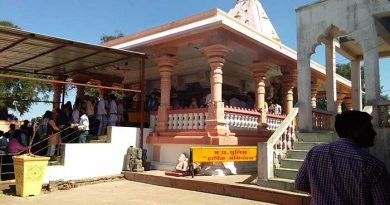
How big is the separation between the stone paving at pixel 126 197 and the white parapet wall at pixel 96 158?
25.7 inches

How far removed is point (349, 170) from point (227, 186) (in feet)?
18.5

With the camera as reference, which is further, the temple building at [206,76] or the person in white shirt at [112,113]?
the person in white shirt at [112,113]

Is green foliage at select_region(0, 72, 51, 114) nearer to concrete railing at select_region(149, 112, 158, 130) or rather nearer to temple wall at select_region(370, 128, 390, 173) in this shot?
concrete railing at select_region(149, 112, 158, 130)

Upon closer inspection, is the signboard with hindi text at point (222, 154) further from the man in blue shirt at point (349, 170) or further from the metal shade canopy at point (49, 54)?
the man in blue shirt at point (349, 170)

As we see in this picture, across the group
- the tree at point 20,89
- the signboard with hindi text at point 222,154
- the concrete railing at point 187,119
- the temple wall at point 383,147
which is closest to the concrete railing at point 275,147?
the signboard with hindi text at point 222,154

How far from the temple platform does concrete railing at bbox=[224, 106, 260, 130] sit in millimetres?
1526

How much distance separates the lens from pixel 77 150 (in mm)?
9422

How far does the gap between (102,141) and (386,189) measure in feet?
30.4

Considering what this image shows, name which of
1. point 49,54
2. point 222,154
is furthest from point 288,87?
point 49,54

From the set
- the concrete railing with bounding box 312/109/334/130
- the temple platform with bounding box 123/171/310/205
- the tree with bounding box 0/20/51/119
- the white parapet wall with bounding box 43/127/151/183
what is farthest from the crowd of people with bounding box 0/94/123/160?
the tree with bounding box 0/20/51/119

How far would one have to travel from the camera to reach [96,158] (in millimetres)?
9852

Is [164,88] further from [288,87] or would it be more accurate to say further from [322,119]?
[288,87]

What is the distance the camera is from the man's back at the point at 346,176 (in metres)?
2.14

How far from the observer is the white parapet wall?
9.13 metres
